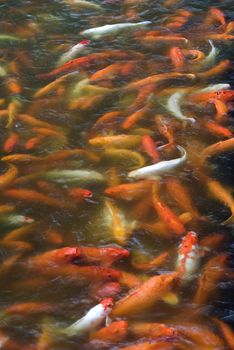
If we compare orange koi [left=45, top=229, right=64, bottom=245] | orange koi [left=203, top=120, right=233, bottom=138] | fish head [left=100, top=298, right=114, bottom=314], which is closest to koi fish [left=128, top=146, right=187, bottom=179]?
orange koi [left=203, top=120, right=233, bottom=138]

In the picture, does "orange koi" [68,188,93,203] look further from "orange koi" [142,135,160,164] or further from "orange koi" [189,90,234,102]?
"orange koi" [189,90,234,102]

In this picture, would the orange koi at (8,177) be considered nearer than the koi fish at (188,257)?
No

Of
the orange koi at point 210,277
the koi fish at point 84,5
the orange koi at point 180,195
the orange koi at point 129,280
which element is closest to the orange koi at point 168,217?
the orange koi at point 180,195

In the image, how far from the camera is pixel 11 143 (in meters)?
5.64

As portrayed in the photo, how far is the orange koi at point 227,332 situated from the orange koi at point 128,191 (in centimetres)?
147

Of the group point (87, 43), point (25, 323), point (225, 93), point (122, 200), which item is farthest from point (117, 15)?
point (25, 323)

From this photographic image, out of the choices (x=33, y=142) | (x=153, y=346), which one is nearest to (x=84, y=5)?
(x=33, y=142)

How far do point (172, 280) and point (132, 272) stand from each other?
0.33 m

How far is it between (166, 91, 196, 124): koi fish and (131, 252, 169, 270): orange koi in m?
2.02

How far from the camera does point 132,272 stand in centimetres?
429

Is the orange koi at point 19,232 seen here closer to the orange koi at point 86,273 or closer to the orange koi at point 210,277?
the orange koi at point 86,273

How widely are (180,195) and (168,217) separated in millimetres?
371

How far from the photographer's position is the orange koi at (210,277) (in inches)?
163

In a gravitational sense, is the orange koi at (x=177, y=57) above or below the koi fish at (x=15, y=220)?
above
